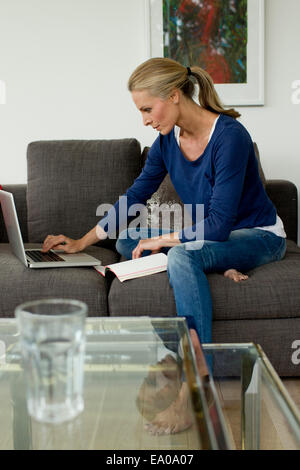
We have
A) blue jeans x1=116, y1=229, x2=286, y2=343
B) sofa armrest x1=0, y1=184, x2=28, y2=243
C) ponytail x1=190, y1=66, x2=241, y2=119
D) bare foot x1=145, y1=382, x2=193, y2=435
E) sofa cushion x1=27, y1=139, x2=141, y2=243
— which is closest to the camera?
bare foot x1=145, y1=382, x2=193, y2=435

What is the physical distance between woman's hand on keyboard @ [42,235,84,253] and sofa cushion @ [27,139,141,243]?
234 millimetres

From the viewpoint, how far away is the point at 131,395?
3.04 ft

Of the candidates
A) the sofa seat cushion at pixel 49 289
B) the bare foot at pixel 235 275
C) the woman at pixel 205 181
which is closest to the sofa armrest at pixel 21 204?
the sofa seat cushion at pixel 49 289

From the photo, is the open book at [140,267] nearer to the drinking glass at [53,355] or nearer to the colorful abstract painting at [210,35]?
the drinking glass at [53,355]

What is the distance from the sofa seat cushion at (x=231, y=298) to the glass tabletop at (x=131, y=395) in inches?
21.6

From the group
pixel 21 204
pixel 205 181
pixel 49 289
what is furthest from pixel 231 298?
pixel 21 204

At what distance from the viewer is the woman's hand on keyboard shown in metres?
2.04

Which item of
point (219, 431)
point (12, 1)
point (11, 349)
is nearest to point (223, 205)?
point (11, 349)

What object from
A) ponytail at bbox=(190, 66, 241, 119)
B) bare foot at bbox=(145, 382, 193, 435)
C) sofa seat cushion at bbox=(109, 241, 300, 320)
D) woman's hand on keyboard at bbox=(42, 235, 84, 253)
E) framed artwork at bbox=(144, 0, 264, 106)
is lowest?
sofa seat cushion at bbox=(109, 241, 300, 320)

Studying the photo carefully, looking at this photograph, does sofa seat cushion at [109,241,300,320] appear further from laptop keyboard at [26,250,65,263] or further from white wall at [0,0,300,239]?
white wall at [0,0,300,239]

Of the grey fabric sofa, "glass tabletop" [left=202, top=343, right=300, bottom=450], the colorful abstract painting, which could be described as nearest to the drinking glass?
"glass tabletop" [left=202, top=343, right=300, bottom=450]

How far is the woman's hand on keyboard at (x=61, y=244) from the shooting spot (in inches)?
80.4

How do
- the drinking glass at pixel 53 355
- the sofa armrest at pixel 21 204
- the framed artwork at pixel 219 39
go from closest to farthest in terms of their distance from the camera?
the drinking glass at pixel 53 355 → the sofa armrest at pixel 21 204 → the framed artwork at pixel 219 39

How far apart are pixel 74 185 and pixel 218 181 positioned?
2.63 feet
